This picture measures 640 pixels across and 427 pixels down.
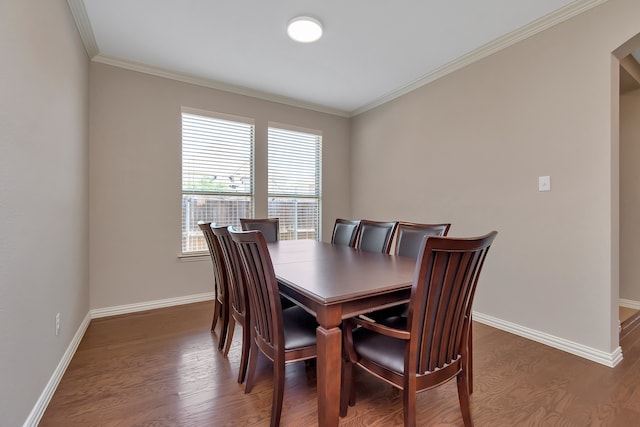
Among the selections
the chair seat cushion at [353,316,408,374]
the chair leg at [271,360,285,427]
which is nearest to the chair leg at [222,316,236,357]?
the chair leg at [271,360,285,427]

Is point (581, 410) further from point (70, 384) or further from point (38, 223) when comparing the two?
point (38, 223)

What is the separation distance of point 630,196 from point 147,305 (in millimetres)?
5246

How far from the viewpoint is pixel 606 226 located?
207 cm

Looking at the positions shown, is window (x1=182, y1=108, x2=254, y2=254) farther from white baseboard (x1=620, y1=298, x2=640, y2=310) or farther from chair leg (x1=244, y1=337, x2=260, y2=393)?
white baseboard (x1=620, y1=298, x2=640, y2=310)

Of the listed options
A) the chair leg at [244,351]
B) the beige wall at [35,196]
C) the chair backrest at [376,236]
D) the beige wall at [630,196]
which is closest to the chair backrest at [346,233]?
the chair backrest at [376,236]

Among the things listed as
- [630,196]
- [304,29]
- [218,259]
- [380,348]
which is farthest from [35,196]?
[630,196]

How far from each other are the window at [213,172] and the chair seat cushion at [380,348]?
2571 mm

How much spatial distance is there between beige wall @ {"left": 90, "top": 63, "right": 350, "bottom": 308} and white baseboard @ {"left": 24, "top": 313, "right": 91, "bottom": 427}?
694mm

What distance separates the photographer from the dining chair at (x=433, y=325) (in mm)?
1130

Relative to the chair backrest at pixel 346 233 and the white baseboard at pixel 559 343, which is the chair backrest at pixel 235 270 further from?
the white baseboard at pixel 559 343

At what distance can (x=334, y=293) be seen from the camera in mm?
1254

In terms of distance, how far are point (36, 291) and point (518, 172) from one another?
3427mm

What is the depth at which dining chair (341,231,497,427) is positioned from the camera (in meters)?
1.13

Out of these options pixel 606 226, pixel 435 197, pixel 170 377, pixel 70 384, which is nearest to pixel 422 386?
pixel 170 377
